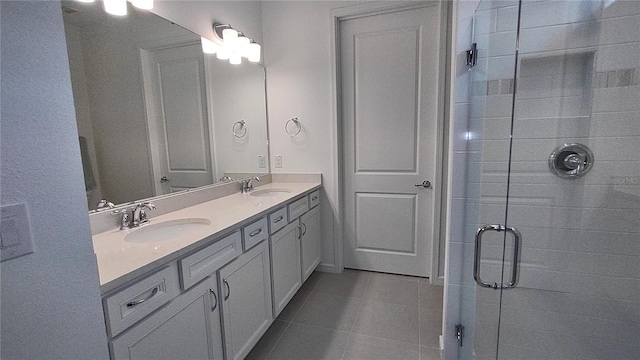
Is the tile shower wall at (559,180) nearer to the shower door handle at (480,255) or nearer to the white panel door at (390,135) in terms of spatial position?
the shower door handle at (480,255)

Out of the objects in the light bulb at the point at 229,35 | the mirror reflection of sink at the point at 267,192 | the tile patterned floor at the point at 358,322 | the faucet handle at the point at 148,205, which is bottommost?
the tile patterned floor at the point at 358,322

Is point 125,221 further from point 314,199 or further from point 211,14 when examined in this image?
point 211,14

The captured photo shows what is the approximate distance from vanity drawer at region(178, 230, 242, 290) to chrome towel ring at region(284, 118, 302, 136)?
1377 mm

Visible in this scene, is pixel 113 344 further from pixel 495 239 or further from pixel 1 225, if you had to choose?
pixel 495 239

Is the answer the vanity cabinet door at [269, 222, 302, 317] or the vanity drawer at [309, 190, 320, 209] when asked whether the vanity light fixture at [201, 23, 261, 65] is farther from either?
the vanity cabinet door at [269, 222, 302, 317]

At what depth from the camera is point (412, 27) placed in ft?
7.26

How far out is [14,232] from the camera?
0.52 meters

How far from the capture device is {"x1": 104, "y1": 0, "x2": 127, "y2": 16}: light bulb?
1.32 metres

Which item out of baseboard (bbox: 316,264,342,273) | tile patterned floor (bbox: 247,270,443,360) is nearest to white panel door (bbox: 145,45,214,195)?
tile patterned floor (bbox: 247,270,443,360)

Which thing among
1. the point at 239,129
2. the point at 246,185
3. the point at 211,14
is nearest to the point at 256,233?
the point at 246,185

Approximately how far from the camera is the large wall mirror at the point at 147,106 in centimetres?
124

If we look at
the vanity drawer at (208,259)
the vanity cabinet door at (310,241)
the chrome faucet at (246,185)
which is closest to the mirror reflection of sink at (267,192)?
the chrome faucet at (246,185)

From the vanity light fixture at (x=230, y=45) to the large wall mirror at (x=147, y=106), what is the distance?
0.07m

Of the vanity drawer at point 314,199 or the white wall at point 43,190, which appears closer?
the white wall at point 43,190
